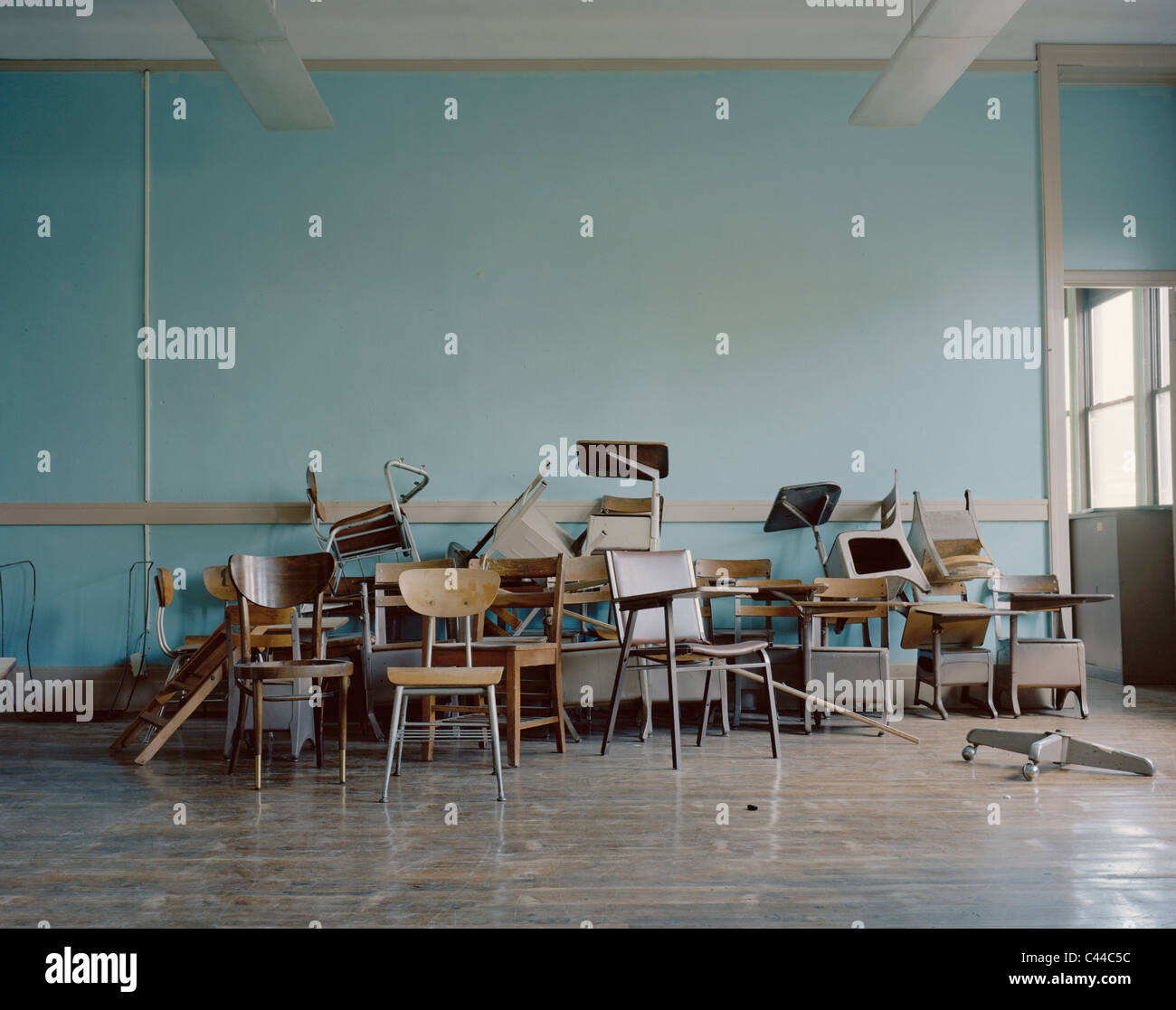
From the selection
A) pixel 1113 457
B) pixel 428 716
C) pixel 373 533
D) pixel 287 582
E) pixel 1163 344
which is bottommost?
pixel 428 716

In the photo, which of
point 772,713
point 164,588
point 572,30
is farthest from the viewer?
point 572,30

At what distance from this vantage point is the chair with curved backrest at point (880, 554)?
598 centimetres

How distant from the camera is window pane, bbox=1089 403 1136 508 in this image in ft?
30.4

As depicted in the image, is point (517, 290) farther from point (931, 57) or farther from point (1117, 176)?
point (1117, 176)

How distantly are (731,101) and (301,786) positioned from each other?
5827mm

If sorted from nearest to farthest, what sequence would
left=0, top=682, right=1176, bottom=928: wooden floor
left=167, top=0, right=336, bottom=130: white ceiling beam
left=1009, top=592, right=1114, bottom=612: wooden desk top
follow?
1. left=0, top=682, right=1176, bottom=928: wooden floor
2. left=167, top=0, right=336, bottom=130: white ceiling beam
3. left=1009, top=592, right=1114, bottom=612: wooden desk top

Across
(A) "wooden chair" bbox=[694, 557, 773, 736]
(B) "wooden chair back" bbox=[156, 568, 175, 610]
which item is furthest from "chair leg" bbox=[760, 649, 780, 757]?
(B) "wooden chair back" bbox=[156, 568, 175, 610]

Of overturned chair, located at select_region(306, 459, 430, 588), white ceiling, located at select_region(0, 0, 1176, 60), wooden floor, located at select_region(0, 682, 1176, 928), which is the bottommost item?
wooden floor, located at select_region(0, 682, 1176, 928)

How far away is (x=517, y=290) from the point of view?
22.6ft

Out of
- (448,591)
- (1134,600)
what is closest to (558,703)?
(448,591)

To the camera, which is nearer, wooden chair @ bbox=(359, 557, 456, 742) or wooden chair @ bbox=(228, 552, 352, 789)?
wooden chair @ bbox=(228, 552, 352, 789)

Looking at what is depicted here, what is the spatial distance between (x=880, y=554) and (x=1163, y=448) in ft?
14.3

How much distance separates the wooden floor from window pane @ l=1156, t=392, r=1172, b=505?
16.0 feet

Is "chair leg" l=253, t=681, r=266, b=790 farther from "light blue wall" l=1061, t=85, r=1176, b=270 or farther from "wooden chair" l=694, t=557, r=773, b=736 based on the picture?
"light blue wall" l=1061, t=85, r=1176, b=270
